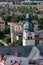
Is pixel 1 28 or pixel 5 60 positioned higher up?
pixel 5 60

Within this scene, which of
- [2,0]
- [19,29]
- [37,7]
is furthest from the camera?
[2,0]

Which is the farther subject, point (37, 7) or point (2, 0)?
point (2, 0)

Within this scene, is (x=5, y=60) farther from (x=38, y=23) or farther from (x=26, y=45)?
(x=38, y=23)

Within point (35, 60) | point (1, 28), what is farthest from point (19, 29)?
point (35, 60)

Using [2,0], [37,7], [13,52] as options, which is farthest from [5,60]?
[2,0]

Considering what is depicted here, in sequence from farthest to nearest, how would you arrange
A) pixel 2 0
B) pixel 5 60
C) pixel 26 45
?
1. pixel 2 0
2. pixel 26 45
3. pixel 5 60

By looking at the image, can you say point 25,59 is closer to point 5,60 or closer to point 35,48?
point 5,60

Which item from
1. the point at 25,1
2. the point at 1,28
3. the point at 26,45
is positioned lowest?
the point at 25,1

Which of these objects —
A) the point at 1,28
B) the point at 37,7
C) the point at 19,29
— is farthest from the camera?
the point at 37,7

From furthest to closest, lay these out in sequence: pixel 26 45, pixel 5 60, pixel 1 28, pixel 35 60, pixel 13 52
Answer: pixel 1 28
pixel 26 45
pixel 13 52
pixel 35 60
pixel 5 60
